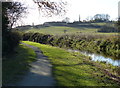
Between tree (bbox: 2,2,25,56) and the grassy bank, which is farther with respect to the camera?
the grassy bank

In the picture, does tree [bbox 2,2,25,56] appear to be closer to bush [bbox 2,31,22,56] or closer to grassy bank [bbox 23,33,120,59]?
bush [bbox 2,31,22,56]

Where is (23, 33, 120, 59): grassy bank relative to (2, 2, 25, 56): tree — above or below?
below

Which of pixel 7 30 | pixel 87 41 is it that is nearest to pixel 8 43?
pixel 7 30

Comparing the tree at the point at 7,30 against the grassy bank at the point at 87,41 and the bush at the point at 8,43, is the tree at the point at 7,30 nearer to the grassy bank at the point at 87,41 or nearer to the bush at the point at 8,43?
the bush at the point at 8,43

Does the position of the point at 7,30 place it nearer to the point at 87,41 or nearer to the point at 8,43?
the point at 8,43

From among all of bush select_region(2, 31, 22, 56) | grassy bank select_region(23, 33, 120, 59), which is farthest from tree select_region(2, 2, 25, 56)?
grassy bank select_region(23, 33, 120, 59)

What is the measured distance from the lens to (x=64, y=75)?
9.12m

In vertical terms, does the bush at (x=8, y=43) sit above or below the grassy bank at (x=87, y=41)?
above

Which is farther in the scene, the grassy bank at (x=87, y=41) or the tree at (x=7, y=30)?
the grassy bank at (x=87, y=41)

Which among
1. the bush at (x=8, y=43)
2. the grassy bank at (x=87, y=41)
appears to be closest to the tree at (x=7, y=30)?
the bush at (x=8, y=43)

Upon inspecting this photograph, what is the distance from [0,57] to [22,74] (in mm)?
3530

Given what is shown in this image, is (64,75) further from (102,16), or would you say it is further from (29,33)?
(102,16)

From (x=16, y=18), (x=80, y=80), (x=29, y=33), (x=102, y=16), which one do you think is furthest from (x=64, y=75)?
(x=102, y=16)

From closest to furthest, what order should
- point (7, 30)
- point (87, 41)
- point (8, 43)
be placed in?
point (8, 43)
point (7, 30)
point (87, 41)
